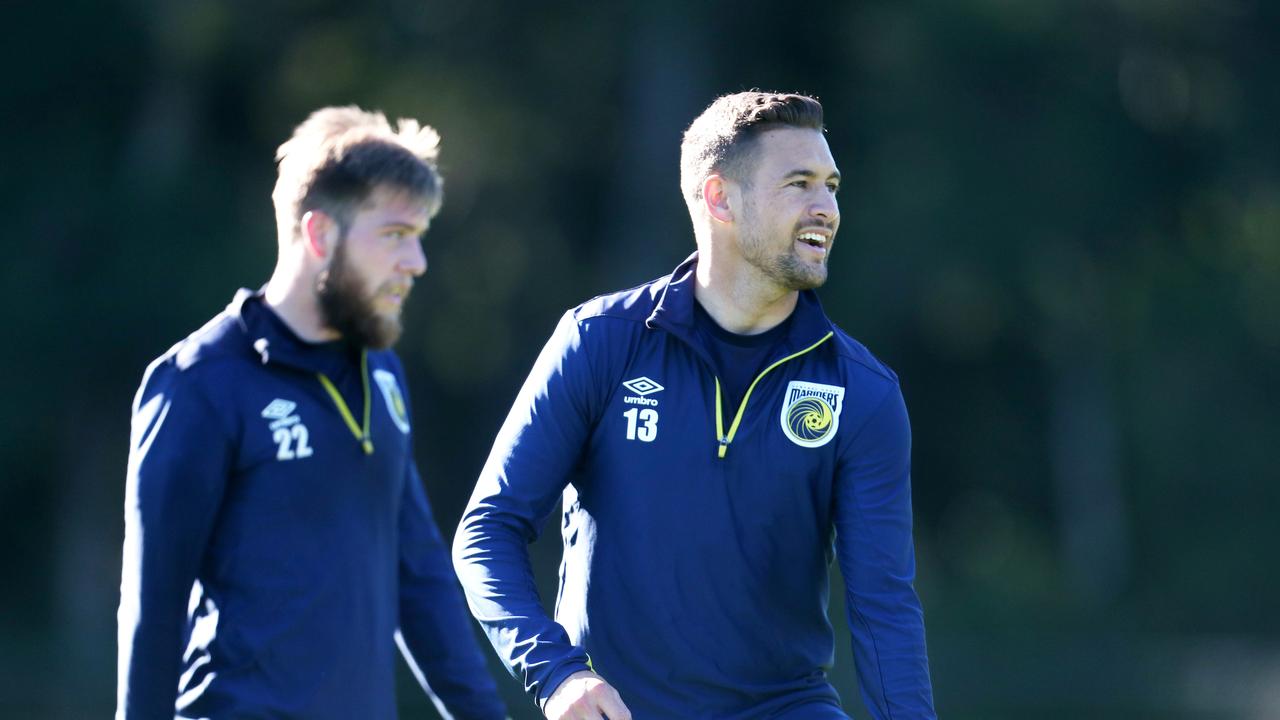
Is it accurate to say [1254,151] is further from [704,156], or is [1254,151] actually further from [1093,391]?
[704,156]

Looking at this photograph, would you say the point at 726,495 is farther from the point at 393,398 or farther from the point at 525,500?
the point at 393,398

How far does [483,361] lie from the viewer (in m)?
26.2

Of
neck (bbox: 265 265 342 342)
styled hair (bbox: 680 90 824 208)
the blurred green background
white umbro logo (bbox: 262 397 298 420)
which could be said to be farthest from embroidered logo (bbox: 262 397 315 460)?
the blurred green background

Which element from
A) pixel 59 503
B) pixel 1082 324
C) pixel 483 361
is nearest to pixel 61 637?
Result: pixel 59 503

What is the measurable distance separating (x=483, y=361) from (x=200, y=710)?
21905 mm

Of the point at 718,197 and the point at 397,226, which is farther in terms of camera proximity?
the point at 718,197

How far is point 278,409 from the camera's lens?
4.47 metres

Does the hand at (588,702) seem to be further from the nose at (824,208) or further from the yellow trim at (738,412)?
the nose at (824,208)

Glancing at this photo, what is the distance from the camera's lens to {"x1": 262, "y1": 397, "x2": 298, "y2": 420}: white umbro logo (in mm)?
4449

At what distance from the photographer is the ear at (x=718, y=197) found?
187 inches

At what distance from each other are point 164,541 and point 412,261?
998mm

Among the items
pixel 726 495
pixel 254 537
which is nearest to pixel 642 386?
pixel 726 495

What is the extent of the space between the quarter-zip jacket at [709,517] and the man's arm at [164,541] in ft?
2.18

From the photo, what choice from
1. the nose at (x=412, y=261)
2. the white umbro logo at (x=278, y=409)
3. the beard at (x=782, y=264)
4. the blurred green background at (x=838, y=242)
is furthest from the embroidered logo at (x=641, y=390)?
the blurred green background at (x=838, y=242)
